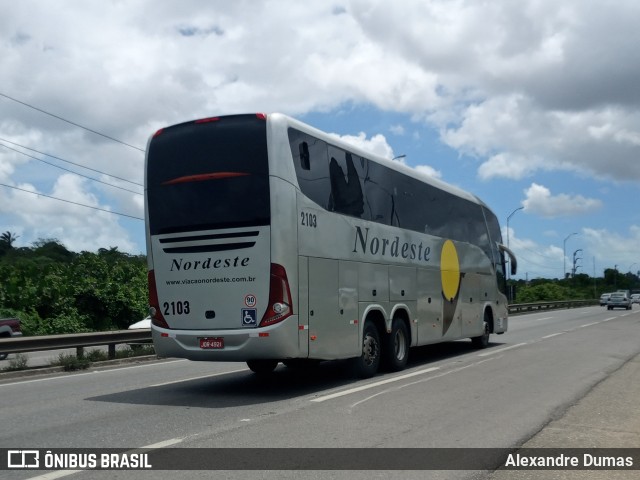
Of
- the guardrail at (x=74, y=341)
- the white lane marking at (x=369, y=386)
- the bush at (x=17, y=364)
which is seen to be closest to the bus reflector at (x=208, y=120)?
the white lane marking at (x=369, y=386)

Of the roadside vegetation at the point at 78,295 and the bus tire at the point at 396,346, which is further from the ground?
the roadside vegetation at the point at 78,295

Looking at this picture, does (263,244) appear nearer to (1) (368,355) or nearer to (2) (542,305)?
(1) (368,355)

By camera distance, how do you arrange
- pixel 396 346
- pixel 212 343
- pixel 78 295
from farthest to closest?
pixel 78 295
pixel 396 346
pixel 212 343

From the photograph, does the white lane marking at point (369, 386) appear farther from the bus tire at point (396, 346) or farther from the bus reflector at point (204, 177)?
the bus reflector at point (204, 177)

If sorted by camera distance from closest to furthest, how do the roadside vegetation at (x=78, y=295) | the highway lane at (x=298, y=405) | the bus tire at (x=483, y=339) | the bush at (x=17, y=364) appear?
the highway lane at (x=298, y=405), the bush at (x=17, y=364), the bus tire at (x=483, y=339), the roadside vegetation at (x=78, y=295)

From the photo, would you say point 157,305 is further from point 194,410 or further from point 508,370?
point 508,370

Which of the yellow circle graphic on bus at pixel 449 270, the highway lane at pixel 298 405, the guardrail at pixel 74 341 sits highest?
the yellow circle graphic on bus at pixel 449 270

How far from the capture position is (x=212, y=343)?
1059cm

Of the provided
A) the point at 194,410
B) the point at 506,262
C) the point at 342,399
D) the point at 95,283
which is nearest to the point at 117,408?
the point at 194,410

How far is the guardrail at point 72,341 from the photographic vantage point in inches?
589

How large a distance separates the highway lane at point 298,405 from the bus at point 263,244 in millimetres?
822

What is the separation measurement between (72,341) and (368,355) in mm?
7422

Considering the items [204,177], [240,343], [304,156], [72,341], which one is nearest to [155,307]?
[240,343]

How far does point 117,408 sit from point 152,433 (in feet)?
6.71
